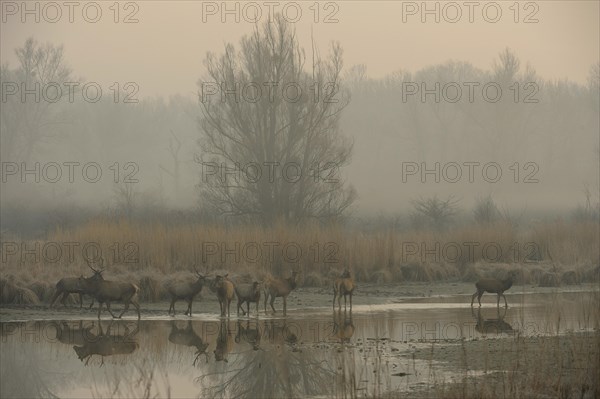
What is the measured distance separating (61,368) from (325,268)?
43.8 ft

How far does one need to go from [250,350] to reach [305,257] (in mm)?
12004

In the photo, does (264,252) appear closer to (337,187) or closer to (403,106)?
(337,187)

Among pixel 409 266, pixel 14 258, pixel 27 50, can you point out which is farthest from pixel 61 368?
pixel 27 50

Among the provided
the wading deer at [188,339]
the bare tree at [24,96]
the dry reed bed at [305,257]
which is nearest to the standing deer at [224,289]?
the wading deer at [188,339]

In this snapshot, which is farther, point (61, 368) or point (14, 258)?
point (14, 258)

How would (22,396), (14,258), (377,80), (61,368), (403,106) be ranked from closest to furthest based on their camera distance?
(22,396) < (61,368) < (14,258) < (403,106) < (377,80)

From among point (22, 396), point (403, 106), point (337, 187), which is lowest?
point (22, 396)

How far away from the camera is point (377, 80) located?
116 meters

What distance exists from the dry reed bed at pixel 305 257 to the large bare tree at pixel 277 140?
481 centimetres

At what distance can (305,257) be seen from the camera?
85.4ft

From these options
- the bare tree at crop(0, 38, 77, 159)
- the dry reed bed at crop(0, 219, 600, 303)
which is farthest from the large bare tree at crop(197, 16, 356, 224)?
the bare tree at crop(0, 38, 77, 159)

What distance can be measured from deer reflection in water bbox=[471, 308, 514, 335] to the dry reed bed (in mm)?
6197

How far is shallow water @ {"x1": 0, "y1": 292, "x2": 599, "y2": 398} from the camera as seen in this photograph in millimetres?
11641

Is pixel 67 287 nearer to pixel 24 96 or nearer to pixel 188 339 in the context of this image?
pixel 188 339
